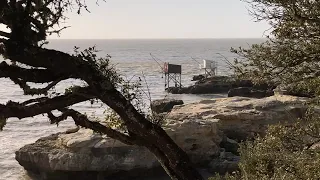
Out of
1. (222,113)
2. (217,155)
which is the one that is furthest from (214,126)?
(222,113)

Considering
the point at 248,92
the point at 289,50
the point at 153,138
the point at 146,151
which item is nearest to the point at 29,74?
the point at 153,138

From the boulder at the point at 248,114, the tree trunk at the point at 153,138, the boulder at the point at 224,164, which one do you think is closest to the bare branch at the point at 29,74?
the tree trunk at the point at 153,138

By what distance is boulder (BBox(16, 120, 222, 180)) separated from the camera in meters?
20.0

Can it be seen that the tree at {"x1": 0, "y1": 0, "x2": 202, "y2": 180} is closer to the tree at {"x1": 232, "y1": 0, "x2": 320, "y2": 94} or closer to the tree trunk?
the tree trunk

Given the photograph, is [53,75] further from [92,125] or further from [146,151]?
[146,151]

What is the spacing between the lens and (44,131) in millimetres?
31844

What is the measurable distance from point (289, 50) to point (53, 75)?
11.6 feet

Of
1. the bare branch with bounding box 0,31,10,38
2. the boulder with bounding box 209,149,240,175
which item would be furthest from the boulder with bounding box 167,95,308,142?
the bare branch with bounding box 0,31,10,38

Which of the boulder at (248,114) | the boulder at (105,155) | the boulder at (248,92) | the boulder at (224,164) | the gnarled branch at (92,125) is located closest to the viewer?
the gnarled branch at (92,125)

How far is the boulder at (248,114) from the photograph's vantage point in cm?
2370

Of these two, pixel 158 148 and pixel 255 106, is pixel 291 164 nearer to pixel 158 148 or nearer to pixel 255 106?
pixel 158 148

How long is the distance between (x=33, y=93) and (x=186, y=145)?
1506 cm

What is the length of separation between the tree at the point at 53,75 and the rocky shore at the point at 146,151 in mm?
11907

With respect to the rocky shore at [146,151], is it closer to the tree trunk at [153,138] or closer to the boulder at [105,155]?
the boulder at [105,155]
